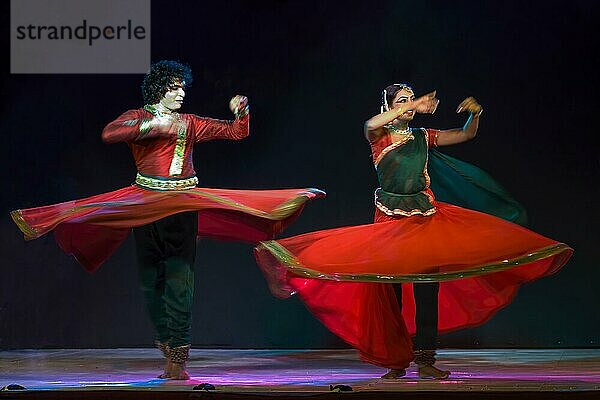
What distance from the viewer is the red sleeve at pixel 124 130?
486cm

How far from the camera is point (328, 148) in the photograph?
6.25 metres

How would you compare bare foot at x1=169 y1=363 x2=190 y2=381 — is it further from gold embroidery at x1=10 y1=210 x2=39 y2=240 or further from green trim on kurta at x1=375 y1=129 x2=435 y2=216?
green trim on kurta at x1=375 y1=129 x2=435 y2=216

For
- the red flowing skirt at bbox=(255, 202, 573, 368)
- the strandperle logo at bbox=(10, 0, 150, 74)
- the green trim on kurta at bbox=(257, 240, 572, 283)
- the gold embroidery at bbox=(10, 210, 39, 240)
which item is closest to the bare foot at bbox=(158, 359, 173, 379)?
the red flowing skirt at bbox=(255, 202, 573, 368)

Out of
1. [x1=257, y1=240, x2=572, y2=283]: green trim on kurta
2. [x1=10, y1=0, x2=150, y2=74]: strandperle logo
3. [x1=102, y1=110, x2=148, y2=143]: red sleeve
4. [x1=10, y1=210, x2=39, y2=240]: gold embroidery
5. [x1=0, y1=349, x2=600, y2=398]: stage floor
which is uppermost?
[x1=10, y1=0, x2=150, y2=74]: strandperle logo

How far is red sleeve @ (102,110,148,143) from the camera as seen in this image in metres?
4.86

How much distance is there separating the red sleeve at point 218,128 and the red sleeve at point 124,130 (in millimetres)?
259

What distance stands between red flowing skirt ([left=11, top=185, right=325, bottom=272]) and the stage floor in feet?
1.90

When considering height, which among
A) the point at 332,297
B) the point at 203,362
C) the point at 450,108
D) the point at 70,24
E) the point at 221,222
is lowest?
the point at 203,362

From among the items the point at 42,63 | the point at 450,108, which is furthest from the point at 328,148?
the point at 42,63

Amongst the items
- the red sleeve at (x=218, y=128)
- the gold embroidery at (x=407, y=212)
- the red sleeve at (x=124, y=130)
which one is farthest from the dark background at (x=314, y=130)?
the red sleeve at (x=124, y=130)

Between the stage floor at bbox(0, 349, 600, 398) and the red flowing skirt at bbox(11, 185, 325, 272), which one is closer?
the stage floor at bbox(0, 349, 600, 398)

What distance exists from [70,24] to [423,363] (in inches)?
98.7

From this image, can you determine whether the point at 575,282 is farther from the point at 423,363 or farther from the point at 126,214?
the point at 126,214

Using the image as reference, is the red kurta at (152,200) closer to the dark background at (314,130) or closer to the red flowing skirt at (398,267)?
the red flowing skirt at (398,267)
